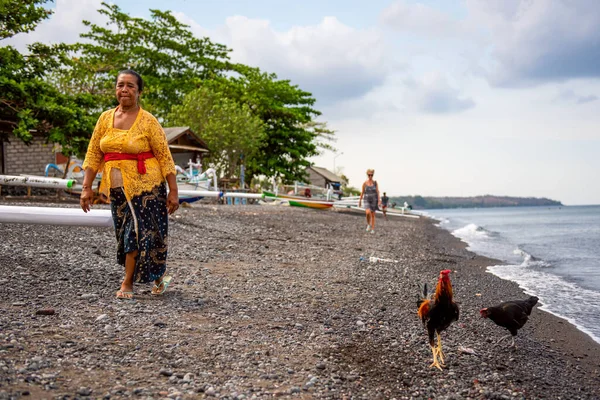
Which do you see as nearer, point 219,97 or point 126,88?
point 126,88

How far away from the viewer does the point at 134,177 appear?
5.32m

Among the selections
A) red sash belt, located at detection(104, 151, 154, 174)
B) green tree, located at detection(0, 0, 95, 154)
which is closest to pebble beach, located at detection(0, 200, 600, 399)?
red sash belt, located at detection(104, 151, 154, 174)

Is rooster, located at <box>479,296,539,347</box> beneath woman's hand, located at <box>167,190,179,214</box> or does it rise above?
beneath

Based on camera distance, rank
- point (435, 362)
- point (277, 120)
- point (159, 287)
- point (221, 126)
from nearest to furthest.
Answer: point (435, 362) → point (159, 287) → point (221, 126) → point (277, 120)

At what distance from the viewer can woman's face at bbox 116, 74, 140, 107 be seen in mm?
5270

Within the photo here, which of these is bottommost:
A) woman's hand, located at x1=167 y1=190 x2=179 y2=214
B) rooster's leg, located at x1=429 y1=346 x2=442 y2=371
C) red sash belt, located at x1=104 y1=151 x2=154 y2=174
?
rooster's leg, located at x1=429 y1=346 x2=442 y2=371

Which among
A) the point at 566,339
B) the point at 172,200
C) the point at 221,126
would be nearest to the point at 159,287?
the point at 172,200

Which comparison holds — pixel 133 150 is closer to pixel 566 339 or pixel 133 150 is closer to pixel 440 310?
pixel 440 310

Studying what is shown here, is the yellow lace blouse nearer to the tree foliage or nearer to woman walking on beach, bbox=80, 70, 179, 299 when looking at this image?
woman walking on beach, bbox=80, 70, 179, 299

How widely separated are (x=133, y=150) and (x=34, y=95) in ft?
40.1

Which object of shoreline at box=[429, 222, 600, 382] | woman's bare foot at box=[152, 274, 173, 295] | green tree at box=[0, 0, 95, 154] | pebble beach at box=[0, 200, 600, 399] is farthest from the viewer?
green tree at box=[0, 0, 95, 154]

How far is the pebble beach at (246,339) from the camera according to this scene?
3639 mm

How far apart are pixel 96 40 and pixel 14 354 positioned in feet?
148

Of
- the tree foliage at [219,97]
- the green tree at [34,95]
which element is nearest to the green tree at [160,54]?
the tree foliage at [219,97]
